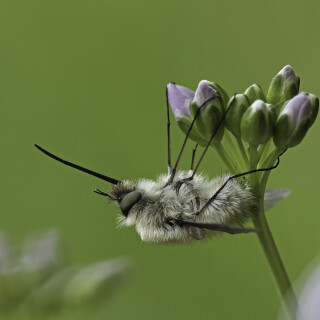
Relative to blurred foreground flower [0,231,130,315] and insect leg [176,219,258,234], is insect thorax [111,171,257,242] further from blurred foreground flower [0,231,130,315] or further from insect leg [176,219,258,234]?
blurred foreground flower [0,231,130,315]

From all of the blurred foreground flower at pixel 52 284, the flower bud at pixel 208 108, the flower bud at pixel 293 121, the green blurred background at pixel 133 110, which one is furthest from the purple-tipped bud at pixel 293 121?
the green blurred background at pixel 133 110

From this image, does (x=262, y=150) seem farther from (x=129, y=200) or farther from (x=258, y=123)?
(x=129, y=200)

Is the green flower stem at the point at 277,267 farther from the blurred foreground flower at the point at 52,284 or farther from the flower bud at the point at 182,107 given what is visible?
the blurred foreground flower at the point at 52,284

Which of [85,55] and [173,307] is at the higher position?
[85,55]

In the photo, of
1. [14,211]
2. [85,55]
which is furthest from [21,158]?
[85,55]

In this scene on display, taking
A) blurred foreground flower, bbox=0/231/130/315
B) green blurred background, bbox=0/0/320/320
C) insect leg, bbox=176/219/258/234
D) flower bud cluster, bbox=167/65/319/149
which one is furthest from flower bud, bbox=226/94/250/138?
green blurred background, bbox=0/0/320/320

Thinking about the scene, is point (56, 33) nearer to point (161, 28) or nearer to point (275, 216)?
point (161, 28)
